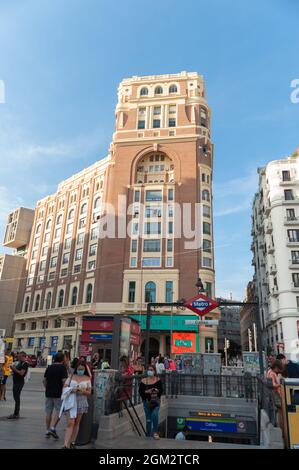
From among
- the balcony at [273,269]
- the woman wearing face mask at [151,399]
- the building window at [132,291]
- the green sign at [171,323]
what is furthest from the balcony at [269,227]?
the woman wearing face mask at [151,399]

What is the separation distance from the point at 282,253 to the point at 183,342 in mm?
16435

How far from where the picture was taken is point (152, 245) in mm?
46031

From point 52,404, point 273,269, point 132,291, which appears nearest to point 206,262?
point 273,269

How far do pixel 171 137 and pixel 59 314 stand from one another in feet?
100

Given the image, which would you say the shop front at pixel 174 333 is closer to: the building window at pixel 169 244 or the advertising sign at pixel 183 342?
the advertising sign at pixel 183 342

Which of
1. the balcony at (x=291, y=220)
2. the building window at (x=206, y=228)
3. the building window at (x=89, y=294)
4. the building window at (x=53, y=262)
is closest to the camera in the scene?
the balcony at (x=291, y=220)

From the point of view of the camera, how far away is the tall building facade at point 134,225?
44000 mm

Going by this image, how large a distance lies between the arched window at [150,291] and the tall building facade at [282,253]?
1420 centimetres

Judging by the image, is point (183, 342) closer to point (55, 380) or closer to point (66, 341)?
point (66, 341)

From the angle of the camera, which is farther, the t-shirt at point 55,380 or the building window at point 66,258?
the building window at point 66,258

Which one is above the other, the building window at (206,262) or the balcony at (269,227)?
the balcony at (269,227)

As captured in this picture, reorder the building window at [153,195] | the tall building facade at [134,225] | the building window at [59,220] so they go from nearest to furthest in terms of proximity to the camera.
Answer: the tall building facade at [134,225] < the building window at [153,195] < the building window at [59,220]
